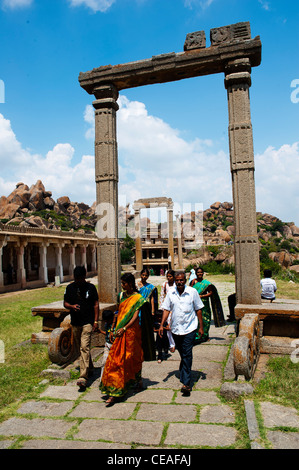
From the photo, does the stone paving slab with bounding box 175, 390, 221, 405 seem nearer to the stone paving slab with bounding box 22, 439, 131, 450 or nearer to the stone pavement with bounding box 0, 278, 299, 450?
the stone pavement with bounding box 0, 278, 299, 450

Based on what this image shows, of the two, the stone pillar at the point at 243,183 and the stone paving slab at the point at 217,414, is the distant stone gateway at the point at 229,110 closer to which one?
the stone pillar at the point at 243,183

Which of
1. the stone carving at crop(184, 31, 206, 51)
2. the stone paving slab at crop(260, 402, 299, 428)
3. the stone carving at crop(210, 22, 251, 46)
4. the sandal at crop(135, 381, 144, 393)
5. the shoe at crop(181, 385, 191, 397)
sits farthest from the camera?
the stone carving at crop(184, 31, 206, 51)

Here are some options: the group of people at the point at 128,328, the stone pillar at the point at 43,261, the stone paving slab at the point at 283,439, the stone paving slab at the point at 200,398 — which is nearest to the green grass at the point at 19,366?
the group of people at the point at 128,328

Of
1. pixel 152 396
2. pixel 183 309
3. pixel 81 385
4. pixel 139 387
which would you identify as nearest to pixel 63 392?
pixel 81 385

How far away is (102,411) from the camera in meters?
3.63

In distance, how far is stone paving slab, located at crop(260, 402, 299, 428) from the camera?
3129 millimetres

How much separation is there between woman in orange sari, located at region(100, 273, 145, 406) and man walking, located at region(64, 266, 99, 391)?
489mm

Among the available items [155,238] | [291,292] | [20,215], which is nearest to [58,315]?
[291,292]

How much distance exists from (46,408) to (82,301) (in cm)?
125

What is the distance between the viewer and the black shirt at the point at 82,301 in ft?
14.4

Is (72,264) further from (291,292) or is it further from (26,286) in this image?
(291,292)

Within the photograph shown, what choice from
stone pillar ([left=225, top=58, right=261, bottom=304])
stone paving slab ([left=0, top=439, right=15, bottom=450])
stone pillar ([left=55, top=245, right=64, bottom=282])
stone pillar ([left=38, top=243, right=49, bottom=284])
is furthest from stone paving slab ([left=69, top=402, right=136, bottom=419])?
stone pillar ([left=55, top=245, right=64, bottom=282])

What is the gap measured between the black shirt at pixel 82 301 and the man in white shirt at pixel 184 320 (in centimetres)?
94

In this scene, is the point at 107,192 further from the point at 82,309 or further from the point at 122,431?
the point at 122,431
